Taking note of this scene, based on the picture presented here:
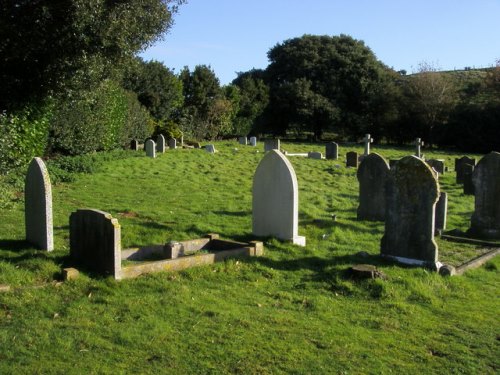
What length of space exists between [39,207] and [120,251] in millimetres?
1858

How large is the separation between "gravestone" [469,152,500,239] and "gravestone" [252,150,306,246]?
4176 mm

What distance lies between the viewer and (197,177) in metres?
19.5

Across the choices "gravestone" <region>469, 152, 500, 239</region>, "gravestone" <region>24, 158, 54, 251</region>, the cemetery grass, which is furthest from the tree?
→ "gravestone" <region>469, 152, 500, 239</region>

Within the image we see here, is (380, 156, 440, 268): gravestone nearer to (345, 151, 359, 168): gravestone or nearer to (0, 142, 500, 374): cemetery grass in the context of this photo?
(0, 142, 500, 374): cemetery grass

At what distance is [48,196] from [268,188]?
3820mm

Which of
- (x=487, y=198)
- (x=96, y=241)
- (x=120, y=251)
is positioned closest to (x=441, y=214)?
(x=487, y=198)

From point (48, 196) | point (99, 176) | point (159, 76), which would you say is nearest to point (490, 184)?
point (48, 196)

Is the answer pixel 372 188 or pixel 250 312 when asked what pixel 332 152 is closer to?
pixel 372 188

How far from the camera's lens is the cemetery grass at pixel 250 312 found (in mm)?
5016

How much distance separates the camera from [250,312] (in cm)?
632

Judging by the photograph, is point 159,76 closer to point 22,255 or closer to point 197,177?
point 197,177

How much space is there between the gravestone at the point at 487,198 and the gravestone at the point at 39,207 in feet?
27.6

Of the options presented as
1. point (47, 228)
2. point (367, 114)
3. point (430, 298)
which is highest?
point (367, 114)

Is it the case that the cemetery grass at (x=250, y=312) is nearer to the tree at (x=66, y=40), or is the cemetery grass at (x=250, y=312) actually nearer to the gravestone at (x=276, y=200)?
the gravestone at (x=276, y=200)
